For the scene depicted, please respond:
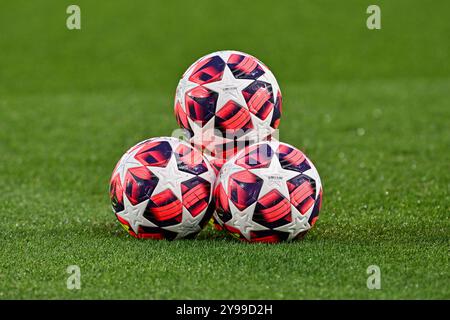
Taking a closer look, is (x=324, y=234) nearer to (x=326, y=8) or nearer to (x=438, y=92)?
(x=438, y=92)

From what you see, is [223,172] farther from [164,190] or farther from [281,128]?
[281,128]

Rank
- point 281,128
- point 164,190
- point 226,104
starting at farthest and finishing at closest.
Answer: point 281,128, point 226,104, point 164,190

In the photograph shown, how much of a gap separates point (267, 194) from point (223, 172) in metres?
0.53

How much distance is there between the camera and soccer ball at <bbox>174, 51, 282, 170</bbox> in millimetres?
8680

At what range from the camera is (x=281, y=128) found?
15.6 m

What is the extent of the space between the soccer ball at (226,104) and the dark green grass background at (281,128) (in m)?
1.08

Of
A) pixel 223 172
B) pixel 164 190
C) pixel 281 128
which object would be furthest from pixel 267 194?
pixel 281 128

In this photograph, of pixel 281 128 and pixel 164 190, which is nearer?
pixel 164 190

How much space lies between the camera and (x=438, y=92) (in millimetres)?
18469

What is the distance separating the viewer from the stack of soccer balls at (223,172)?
825 centimetres

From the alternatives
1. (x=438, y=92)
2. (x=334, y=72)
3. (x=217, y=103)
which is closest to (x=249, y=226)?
(x=217, y=103)

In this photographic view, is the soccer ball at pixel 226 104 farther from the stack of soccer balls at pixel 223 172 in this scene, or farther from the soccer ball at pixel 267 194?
the soccer ball at pixel 267 194

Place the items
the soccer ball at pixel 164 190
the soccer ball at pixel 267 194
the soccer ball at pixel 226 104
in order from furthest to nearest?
the soccer ball at pixel 226 104
the soccer ball at pixel 164 190
the soccer ball at pixel 267 194

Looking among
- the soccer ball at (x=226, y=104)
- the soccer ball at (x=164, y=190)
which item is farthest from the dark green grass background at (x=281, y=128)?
the soccer ball at (x=226, y=104)
